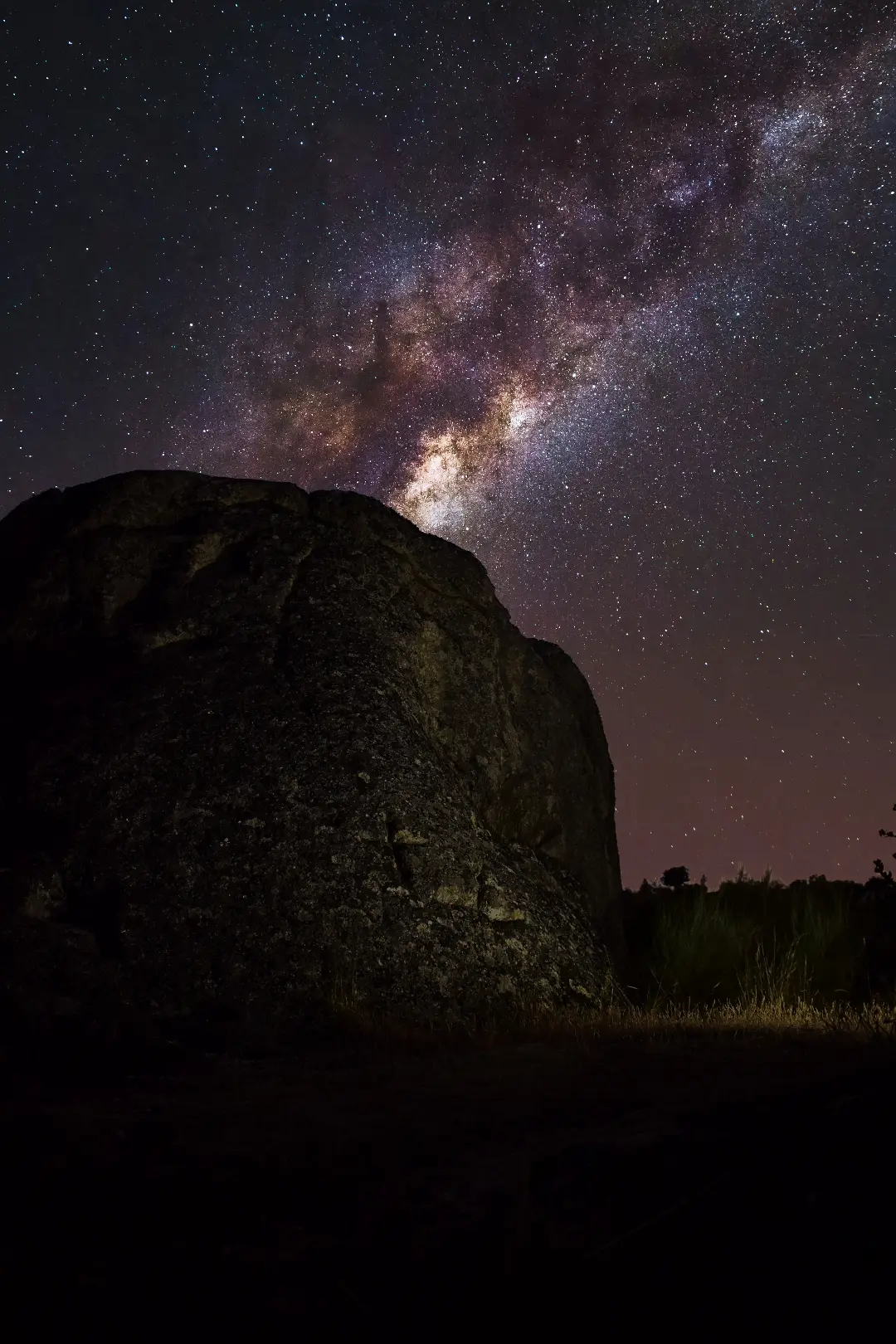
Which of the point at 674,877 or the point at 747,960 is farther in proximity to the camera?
the point at 674,877

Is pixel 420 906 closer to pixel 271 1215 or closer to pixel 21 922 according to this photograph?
pixel 21 922

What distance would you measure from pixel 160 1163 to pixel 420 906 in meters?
4.42

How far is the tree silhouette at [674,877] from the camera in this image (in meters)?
18.0

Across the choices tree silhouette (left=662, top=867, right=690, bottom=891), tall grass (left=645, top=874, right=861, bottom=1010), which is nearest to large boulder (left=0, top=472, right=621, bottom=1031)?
tall grass (left=645, top=874, right=861, bottom=1010)

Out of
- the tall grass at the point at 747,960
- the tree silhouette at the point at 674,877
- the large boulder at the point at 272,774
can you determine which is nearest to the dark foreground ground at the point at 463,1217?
the large boulder at the point at 272,774

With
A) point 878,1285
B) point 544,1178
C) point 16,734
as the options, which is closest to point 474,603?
point 16,734

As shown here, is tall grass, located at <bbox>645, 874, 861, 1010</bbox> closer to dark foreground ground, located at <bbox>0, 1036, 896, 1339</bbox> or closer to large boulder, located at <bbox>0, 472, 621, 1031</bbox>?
large boulder, located at <bbox>0, 472, 621, 1031</bbox>

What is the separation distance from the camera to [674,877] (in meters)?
18.4

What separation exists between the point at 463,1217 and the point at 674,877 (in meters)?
16.7

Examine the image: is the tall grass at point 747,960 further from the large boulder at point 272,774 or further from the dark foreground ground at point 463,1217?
the dark foreground ground at point 463,1217

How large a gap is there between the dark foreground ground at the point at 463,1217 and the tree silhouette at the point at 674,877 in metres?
14.3

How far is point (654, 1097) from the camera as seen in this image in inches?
154

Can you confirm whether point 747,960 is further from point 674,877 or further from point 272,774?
point 674,877

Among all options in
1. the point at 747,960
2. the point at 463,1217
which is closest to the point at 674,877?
the point at 747,960
